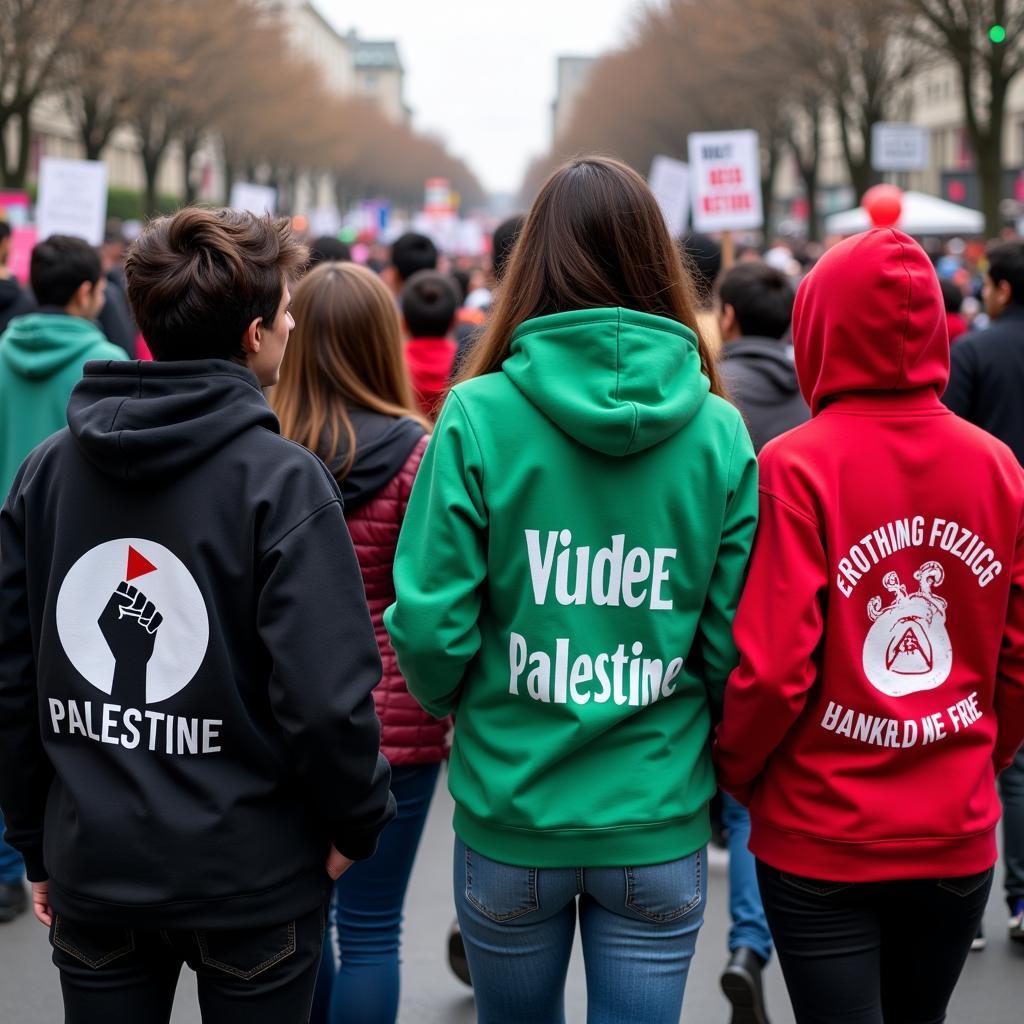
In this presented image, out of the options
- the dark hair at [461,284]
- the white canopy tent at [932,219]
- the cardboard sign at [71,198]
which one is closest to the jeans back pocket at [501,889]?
the dark hair at [461,284]

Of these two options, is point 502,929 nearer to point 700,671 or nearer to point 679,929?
point 679,929

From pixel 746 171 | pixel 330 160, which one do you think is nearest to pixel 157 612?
pixel 746 171

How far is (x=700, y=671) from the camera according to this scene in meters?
2.48

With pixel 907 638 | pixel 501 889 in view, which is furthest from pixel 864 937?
pixel 501 889

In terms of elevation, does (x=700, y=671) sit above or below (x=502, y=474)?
below

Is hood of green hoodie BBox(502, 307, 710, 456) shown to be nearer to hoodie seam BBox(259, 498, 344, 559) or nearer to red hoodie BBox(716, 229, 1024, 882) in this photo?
red hoodie BBox(716, 229, 1024, 882)

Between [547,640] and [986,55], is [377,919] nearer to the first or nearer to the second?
[547,640]

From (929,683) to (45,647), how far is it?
1505mm

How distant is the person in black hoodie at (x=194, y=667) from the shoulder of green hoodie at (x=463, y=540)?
0.12m

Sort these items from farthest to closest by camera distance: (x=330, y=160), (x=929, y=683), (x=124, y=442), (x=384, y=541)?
(x=330, y=160)
(x=384, y=541)
(x=929, y=683)
(x=124, y=442)

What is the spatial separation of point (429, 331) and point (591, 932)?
11.5 ft

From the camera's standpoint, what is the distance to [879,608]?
8.05 feet

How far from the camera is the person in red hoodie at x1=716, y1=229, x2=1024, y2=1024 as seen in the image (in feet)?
7.92

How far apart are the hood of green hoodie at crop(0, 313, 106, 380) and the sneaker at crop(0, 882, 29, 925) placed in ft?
5.79
